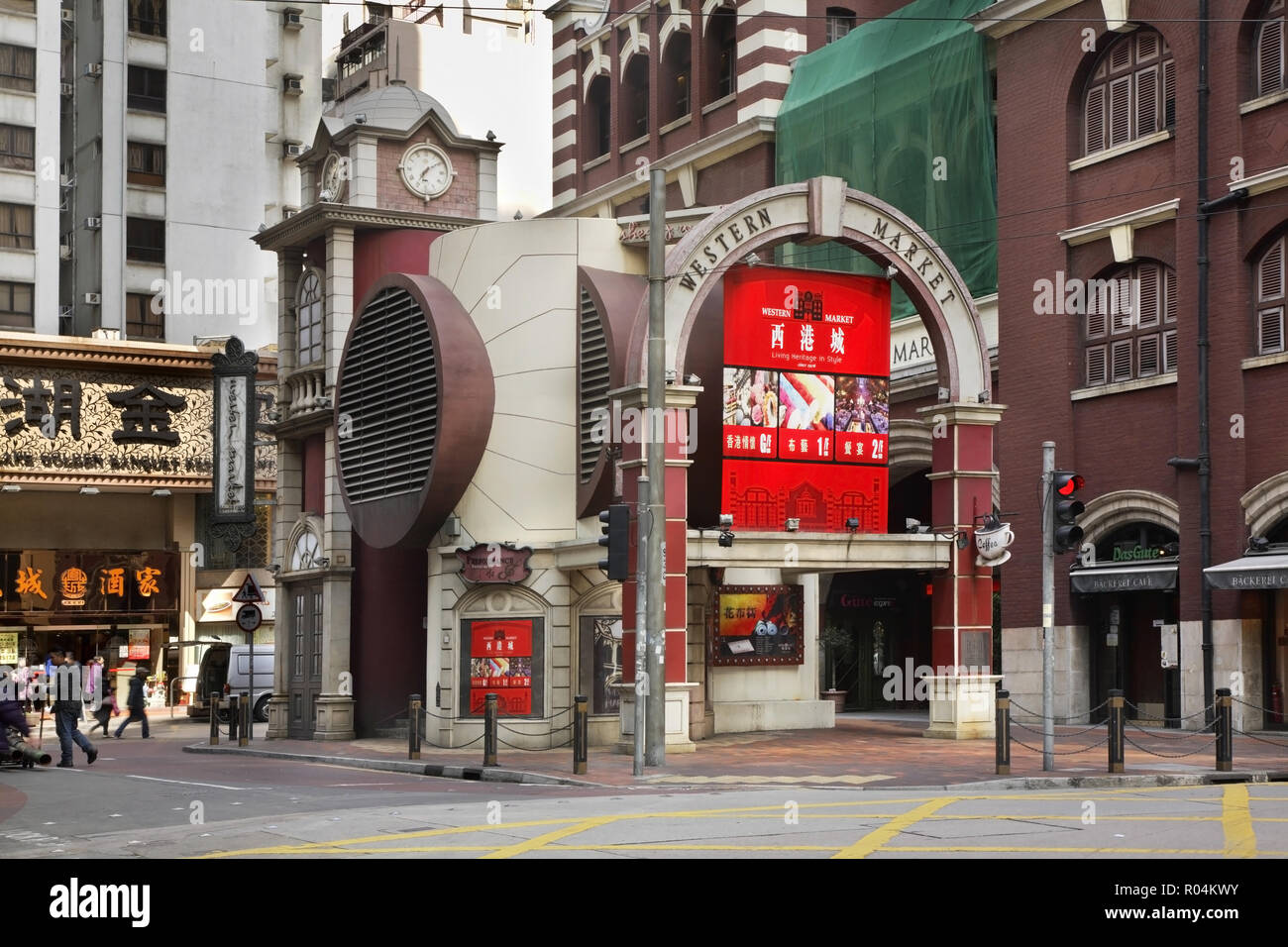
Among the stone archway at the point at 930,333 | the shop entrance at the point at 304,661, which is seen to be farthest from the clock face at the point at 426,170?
the stone archway at the point at 930,333

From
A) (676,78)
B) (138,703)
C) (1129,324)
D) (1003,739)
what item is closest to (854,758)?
(1003,739)

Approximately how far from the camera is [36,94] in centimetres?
5372

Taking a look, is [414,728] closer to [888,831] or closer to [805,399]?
[805,399]

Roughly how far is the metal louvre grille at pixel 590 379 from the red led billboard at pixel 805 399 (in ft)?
6.58

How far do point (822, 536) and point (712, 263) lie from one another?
4576 mm

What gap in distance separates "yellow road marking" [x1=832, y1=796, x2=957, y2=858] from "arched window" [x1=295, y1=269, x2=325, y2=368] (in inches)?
792

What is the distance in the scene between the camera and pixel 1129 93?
104 feet

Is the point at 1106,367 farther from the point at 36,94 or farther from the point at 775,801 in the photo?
the point at 36,94

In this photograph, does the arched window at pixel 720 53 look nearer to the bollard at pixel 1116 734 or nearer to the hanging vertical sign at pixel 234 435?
the hanging vertical sign at pixel 234 435

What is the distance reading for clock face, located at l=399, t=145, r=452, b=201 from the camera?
33875mm

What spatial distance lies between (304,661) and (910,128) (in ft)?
54.9

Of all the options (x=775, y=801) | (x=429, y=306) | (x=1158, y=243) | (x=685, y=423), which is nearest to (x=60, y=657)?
(x=429, y=306)
